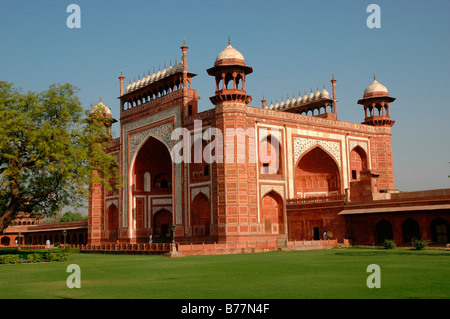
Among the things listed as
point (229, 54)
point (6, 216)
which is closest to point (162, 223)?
point (229, 54)

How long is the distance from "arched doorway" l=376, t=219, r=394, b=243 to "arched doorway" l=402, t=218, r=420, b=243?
0.94m

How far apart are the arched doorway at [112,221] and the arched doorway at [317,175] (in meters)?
16.0

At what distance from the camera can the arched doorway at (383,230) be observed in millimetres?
28683

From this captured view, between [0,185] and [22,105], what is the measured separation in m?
3.55

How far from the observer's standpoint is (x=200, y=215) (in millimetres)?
33469

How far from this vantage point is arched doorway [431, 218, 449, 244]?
26.0 m

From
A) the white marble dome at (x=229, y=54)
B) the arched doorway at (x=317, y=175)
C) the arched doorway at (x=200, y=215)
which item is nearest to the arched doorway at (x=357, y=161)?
the arched doorway at (x=317, y=175)

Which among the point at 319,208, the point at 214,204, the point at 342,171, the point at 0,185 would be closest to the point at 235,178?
the point at 214,204

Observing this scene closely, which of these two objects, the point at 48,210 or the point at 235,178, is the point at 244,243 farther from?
the point at 48,210

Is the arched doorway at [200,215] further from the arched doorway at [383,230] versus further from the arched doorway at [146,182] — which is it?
the arched doorway at [383,230]

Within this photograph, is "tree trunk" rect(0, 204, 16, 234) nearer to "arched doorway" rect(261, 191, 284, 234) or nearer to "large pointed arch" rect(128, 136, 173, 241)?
"arched doorway" rect(261, 191, 284, 234)

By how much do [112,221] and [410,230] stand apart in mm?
25470
